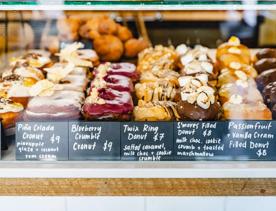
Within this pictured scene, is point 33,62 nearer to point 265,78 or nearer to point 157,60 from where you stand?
point 157,60

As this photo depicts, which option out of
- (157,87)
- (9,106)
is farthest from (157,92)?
(9,106)

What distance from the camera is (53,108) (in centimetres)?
140

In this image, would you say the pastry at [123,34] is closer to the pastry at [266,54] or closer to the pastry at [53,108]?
the pastry at [266,54]

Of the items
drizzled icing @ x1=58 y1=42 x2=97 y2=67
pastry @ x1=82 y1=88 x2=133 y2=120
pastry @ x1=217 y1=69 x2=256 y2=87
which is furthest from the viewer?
drizzled icing @ x1=58 y1=42 x2=97 y2=67

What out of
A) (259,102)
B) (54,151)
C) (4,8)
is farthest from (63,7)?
(259,102)

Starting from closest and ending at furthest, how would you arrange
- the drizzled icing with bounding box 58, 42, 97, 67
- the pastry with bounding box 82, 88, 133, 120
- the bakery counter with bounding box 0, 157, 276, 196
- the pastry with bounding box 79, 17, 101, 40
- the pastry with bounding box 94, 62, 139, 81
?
the bakery counter with bounding box 0, 157, 276, 196 < the pastry with bounding box 82, 88, 133, 120 < the pastry with bounding box 94, 62, 139, 81 < the drizzled icing with bounding box 58, 42, 97, 67 < the pastry with bounding box 79, 17, 101, 40

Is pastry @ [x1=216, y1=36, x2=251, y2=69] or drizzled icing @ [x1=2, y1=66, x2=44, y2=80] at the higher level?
pastry @ [x1=216, y1=36, x2=251, y2=69]

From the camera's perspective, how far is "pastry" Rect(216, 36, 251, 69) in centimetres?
197

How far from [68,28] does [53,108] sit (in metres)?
1.30

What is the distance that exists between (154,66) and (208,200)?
2.47ft

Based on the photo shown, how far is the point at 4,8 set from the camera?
1334 millimetres

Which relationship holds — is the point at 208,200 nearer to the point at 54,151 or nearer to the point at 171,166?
the point at 171,166

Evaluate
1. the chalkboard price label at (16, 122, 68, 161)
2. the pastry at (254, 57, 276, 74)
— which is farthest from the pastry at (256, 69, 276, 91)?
the chalkboard price label at (16, 122, 68, 161)

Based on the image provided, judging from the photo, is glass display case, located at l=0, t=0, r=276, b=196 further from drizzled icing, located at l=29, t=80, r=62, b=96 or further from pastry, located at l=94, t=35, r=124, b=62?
pastry, located at l=94, t=35, r=124, b=62
